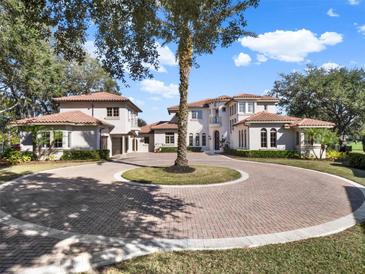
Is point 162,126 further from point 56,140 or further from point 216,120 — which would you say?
point 56,140

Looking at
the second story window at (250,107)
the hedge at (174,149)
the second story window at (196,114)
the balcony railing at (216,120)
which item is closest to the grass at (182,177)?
the second story window at (250,107)

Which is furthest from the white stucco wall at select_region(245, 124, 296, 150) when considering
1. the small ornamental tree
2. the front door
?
the front door

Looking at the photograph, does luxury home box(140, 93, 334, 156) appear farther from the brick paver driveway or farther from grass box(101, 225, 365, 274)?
grass box(101, 225, 365, 274)

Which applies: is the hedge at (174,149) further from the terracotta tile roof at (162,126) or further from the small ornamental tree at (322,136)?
the small ornamental tree at (322,136)

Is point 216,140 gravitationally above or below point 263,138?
below

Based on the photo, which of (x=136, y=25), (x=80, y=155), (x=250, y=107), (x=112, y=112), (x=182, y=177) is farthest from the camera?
(x=250, y=107)

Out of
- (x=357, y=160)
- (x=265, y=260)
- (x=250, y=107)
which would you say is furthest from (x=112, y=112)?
(x=265, y=260)

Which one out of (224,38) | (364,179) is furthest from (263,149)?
(224,38)

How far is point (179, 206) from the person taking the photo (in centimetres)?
1018

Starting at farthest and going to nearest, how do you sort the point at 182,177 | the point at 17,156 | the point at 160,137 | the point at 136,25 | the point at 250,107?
the point at 160,137 < the point at 250,107 < the point at 17,156 < the point at 182,177 < the point at 136,25

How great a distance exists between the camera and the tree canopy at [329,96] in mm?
38656

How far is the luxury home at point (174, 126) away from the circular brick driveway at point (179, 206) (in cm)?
1305

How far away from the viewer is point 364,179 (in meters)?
15.6

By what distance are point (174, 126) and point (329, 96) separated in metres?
24.4
